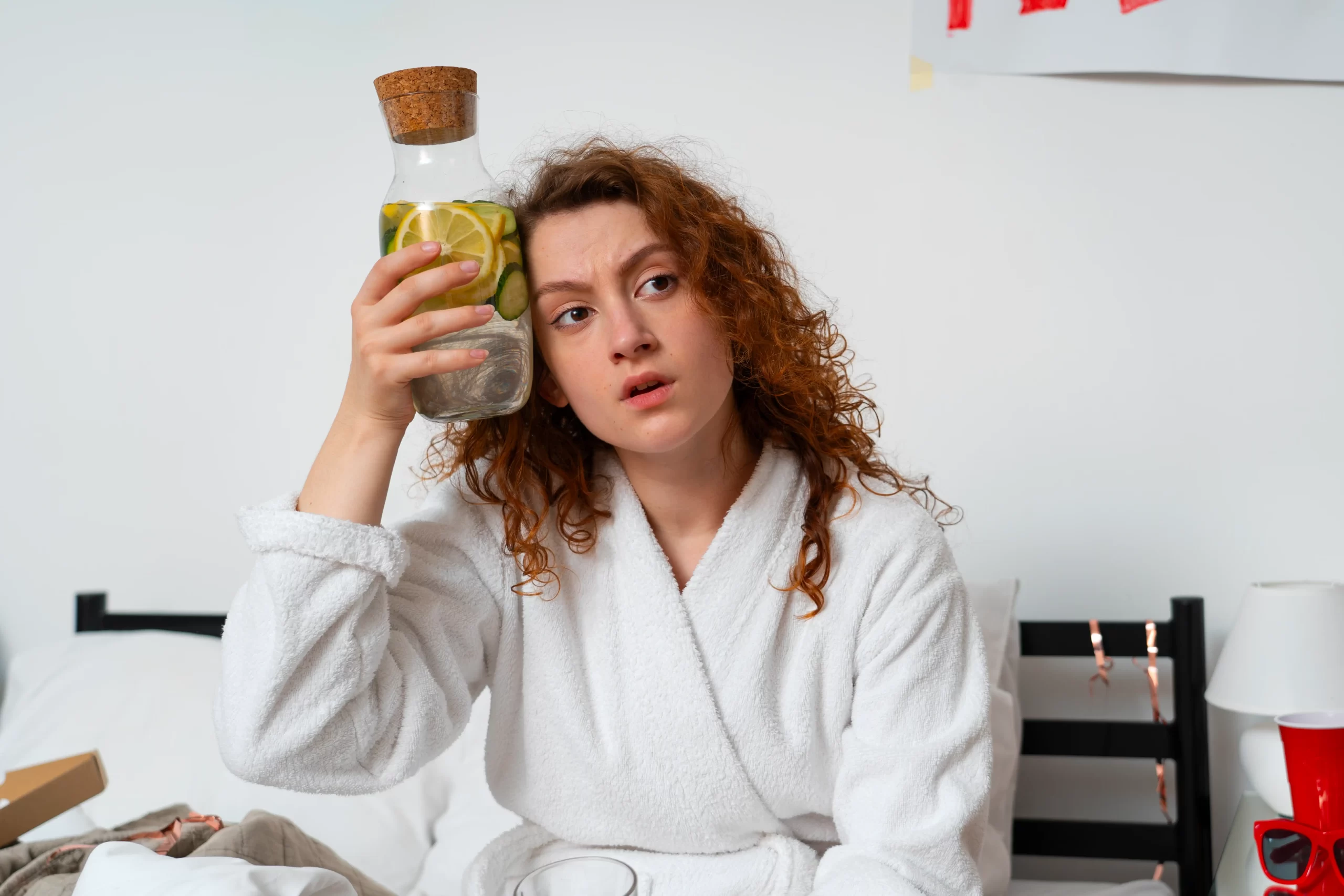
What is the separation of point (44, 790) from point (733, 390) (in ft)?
2.95

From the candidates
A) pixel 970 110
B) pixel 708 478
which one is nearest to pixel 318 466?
pixel 708 478

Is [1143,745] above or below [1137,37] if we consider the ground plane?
below

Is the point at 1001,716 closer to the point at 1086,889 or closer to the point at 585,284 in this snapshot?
the point at 1086,889

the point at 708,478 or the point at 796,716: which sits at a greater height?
the point at 708,478

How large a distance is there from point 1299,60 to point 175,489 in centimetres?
211

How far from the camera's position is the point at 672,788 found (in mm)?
1177

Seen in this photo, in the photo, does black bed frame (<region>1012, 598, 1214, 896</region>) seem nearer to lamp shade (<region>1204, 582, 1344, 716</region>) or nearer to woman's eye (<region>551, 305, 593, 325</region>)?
lamp shade (<region>1204, 582, 1344, 716</region>)

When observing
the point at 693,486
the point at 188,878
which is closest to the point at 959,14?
the point at 693,486

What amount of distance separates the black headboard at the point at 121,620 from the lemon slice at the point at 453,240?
147cm

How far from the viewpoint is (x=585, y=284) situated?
1.05 metres

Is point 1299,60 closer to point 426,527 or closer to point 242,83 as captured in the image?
point 426,527

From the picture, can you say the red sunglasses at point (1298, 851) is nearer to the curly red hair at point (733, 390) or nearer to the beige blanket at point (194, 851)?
the curly red hair at point (733, 390)

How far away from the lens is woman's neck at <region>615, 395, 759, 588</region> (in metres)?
1.21

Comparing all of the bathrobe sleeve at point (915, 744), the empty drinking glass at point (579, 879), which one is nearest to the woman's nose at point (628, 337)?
the bathrobe sleeve at point (915, 744)
